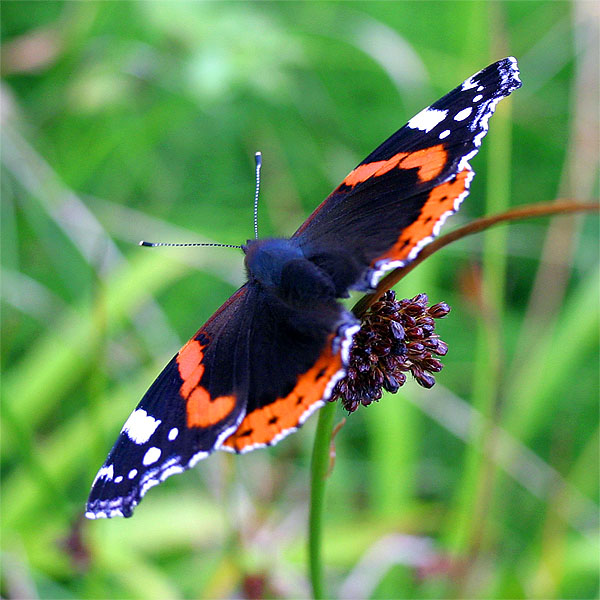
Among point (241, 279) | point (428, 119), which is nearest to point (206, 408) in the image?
point (428, 119)

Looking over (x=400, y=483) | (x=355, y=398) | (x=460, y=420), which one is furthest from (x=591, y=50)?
(x=355, y=398)

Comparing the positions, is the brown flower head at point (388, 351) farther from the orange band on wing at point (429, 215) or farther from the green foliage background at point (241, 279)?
the green foliage background at point (241, 279)

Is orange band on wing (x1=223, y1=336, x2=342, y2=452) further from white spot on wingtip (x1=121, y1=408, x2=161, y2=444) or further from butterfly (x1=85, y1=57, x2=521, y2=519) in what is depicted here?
white spot on wingtip (x1=121, y1=408, x2=161, y2=444)

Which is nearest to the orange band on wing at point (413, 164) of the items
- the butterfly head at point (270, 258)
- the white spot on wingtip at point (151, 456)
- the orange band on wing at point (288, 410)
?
the butterfly head at point (270, 258)

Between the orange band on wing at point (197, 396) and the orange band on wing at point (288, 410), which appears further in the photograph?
the orange band on wing at point (197, 396)

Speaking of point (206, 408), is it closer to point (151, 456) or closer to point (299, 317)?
point (151, 456)

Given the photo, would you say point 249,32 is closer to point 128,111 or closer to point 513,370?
point 128,111

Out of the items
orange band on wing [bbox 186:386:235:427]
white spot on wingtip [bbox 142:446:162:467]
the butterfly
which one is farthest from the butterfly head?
white spot on wingtip [bbox 142:446:162:467]

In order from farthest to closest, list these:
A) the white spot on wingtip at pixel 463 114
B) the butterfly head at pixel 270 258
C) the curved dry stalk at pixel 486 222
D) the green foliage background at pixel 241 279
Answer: the green foliage background at pixel 241 279
the butterfly head at pixel 270 258
the white spot on wingtip at pixel 463 114
the curved dry stalk at pixel 486 222
